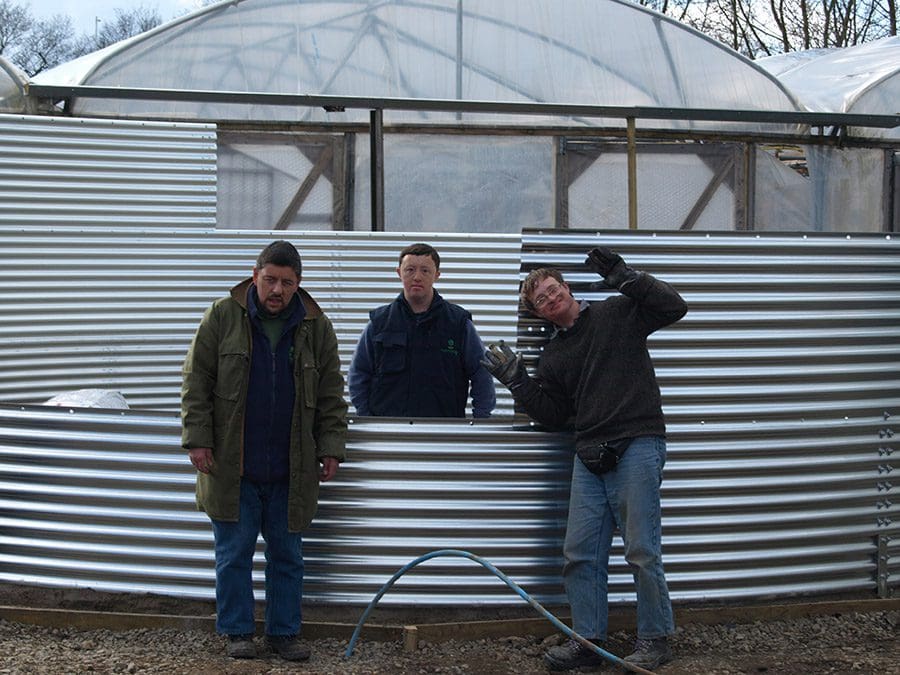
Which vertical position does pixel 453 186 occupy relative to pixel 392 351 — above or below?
above

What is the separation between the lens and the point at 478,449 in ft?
17.6

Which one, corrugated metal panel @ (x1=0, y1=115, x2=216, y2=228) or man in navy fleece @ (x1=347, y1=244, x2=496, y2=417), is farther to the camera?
corrugated metal panel @ (x1=0, y1=115, x2=216, y2=228)

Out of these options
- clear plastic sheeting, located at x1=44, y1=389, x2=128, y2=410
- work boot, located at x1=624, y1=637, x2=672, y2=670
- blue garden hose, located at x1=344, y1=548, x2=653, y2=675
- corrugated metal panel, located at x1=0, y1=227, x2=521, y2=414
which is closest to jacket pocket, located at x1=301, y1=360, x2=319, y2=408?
blue garden hose, located at x1=344, y1=548, x2=653, y2=675

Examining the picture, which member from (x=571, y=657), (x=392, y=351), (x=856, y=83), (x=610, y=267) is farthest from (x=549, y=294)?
(x=856, y=83)

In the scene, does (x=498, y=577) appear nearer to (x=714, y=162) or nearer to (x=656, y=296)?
(x=656, y=296)

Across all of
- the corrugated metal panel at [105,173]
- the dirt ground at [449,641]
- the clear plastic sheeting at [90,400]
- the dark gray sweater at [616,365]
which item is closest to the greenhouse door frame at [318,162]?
the corrugated metal panel at [105,173]

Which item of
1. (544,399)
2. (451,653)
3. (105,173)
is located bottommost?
(451,653)

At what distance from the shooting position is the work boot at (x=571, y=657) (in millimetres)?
4926

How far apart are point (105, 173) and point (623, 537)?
6738 mm

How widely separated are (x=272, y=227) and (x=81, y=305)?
2476 millimetres

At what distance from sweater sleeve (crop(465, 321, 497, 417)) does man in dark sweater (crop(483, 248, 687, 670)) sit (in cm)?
64

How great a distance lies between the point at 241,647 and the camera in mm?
4965

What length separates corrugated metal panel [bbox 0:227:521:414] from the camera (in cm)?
973

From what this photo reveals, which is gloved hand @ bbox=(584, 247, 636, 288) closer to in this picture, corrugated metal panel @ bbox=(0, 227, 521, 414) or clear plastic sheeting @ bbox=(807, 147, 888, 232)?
corrugated metal panel @ bbox=(0, 227, 521, 414)
